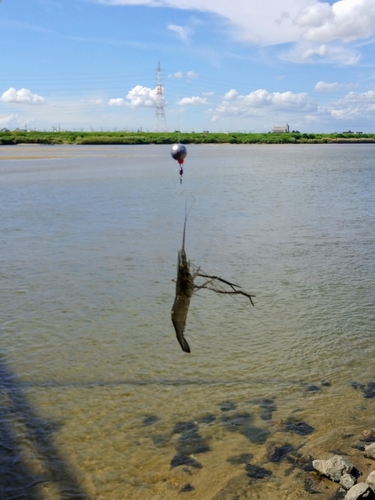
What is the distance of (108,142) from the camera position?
88500mm

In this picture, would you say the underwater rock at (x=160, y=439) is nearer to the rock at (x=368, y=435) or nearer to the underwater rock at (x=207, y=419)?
the underwater rock at (x=207, y=419)

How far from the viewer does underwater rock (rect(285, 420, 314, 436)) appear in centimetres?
601

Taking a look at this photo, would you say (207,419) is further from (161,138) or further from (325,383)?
(161,138)

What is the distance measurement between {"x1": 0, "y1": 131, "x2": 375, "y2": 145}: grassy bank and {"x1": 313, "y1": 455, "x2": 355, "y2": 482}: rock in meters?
67.7

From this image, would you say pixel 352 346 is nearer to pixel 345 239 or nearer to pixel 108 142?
pixel 345 239

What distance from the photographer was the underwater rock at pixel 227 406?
6.58 m

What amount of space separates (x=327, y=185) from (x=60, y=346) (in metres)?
25.2

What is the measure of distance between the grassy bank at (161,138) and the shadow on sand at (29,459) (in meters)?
66.3

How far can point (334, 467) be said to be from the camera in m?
5.11

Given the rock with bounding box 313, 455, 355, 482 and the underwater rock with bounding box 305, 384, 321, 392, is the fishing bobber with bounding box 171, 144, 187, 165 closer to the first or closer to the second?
the rock with bounding box 313, 455, 355, 482

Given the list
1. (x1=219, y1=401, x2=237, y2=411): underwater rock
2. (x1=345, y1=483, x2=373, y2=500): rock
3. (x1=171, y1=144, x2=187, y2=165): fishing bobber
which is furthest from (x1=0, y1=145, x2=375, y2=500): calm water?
(x1=171, y1=144, x2=187, y2=165): fishing bobber

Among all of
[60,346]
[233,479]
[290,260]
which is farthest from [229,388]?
[290,260]

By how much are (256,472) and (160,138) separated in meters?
89.6

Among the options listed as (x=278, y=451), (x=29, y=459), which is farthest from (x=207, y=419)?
(x=29, y=459)
